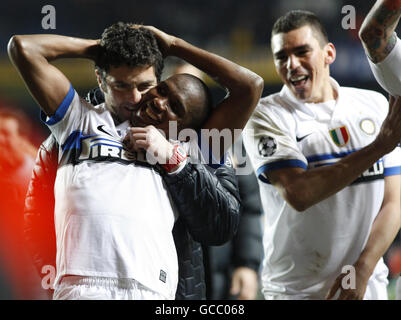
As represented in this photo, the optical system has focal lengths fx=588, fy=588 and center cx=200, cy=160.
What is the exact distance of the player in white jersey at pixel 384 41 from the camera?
1758mm

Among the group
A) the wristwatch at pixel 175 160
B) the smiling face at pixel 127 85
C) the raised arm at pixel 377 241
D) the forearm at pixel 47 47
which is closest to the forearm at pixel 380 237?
the raised arm at pixel 377 241

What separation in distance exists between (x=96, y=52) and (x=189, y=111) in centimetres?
32

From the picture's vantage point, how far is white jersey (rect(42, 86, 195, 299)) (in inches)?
58.6

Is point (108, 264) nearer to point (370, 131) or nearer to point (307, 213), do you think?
point (307, 213)

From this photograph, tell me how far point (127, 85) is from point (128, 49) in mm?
101

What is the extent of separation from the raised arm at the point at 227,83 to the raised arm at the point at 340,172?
1.08 ft

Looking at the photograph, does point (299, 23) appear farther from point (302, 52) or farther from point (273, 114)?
point (273, 114)

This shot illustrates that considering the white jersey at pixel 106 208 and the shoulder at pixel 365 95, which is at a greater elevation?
the shoulder at pixel 365 95

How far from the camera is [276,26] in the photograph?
2188 mm

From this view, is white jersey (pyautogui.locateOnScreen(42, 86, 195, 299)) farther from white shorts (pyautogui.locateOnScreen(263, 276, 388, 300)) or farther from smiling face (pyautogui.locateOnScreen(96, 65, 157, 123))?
white shorts (pyautogui.locateOnScreen(263, 276, 388, 300))

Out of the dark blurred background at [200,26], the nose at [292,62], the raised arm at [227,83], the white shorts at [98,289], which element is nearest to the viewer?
the white shorts at [98,289]

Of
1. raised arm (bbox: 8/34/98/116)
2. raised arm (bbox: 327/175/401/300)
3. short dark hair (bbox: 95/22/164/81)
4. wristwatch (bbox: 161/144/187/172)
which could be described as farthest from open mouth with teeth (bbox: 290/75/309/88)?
raised arm (bbox: 8/34/98/116)

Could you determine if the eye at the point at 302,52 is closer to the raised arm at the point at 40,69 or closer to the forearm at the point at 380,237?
the forearm at the point at 380,237

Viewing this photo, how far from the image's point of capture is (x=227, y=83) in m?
1.79
